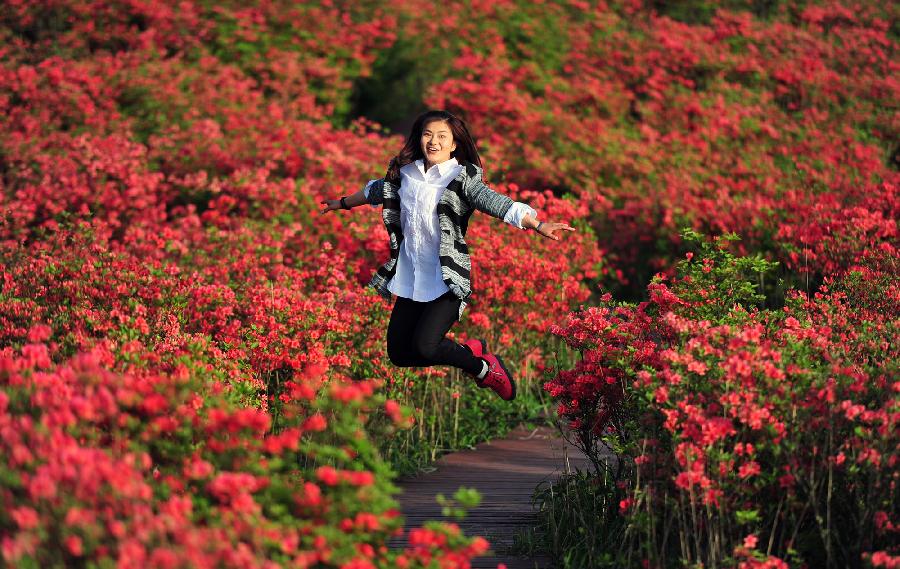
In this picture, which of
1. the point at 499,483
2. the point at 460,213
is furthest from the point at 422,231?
the point at 499,483

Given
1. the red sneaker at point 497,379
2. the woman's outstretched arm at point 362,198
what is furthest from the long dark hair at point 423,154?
the red sneaker at point 497,379

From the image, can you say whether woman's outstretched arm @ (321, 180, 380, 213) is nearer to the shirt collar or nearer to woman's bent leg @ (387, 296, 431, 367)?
the shirt collar

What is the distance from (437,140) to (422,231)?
18.7 inches

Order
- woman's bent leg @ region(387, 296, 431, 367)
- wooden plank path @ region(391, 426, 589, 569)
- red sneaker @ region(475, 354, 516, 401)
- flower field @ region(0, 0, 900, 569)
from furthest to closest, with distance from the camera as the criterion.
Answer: red sneaker @ region(475, 354, 516, 401) → woman's bent leg @ region(387, 296, 431, 367) → wooden plank path @ region(391, 426, 589, 569) → flower field @ region(0, 0, 900, 569)

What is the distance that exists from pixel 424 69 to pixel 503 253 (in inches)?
441

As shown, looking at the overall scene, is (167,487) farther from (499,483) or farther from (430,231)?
(499,483)

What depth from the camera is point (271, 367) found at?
5.84m

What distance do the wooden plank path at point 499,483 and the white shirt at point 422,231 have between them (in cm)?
109

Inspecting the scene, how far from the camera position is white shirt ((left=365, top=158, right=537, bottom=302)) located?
5410mm

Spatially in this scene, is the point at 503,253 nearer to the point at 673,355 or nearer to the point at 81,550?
the point at 673,355

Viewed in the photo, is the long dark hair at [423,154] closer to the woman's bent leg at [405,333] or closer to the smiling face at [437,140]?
the smiling face at [437,140]

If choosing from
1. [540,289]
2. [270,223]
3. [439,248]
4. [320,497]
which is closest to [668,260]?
[540,289]

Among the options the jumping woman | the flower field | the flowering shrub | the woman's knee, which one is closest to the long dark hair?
the jumping woman

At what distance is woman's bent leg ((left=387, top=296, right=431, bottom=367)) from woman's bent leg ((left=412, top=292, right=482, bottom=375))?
0.19 feet
